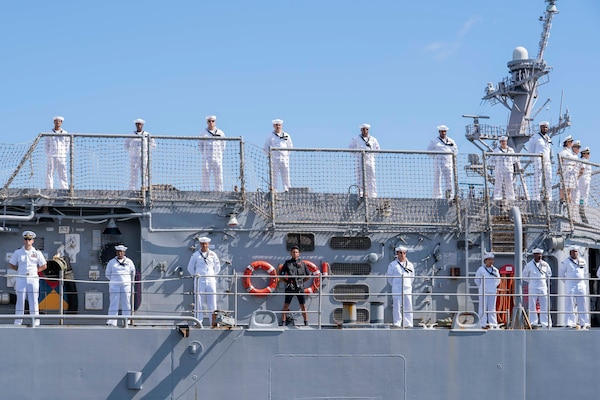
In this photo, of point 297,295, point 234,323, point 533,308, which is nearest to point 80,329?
point 234,323

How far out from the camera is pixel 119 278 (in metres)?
13.1

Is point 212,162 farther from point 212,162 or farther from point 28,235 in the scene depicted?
point 28,235

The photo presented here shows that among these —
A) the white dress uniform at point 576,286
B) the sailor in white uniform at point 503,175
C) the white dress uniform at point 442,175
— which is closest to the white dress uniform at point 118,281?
the white dress uniform at point 442,175

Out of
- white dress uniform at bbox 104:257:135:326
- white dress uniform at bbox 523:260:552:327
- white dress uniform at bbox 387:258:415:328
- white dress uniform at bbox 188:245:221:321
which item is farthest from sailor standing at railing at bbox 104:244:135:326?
white dress uniform at bbox 523:260:552:327

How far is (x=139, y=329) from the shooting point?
1211 cm

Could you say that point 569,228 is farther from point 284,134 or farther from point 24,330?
point 24,330

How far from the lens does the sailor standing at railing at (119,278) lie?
1305 cm

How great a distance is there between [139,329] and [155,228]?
228 cm

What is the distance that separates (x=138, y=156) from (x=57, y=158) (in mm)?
1409

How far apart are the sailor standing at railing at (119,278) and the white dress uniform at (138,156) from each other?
1.40 meters

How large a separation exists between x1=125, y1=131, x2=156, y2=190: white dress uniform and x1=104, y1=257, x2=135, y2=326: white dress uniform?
1487 mm

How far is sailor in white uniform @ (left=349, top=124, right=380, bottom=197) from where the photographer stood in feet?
47.9

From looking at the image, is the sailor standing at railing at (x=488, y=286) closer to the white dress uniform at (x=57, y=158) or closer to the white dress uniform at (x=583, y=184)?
the white dress uniform at (x=583, y=184)

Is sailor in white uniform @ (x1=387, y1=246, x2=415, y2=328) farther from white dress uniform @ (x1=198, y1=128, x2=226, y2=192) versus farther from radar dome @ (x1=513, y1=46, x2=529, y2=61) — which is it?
radar dome @ (x1=513, y1=46, x2=529, y2=61)
